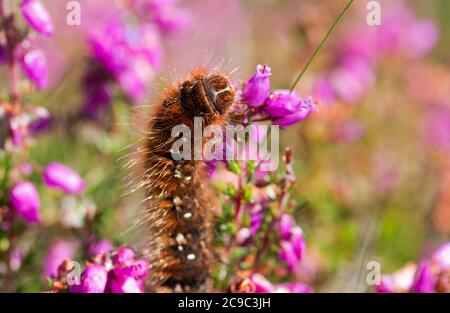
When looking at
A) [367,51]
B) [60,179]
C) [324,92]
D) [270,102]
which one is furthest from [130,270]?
[367,51]

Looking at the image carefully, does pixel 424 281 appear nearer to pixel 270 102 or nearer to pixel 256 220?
pixel 256 220

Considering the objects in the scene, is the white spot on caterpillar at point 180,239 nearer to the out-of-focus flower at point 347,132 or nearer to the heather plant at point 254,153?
the heather plant at point 254,153

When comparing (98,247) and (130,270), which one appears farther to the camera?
(98,247)

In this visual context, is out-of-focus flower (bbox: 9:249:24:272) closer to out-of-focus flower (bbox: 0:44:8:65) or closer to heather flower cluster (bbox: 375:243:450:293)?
out-of-focus flower (bbox: 0:44:8:65)

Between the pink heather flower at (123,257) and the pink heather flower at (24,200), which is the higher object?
the pink heather flower at (24,200)

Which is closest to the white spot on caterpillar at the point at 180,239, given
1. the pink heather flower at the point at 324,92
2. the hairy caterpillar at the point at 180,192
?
the hairy caterpillar at the point at 180,192

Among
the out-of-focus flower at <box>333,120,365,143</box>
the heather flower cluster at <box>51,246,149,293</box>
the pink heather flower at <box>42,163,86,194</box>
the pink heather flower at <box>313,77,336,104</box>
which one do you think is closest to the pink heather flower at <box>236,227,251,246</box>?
the heather flower cluster at <box>51,246,149,293</box>
